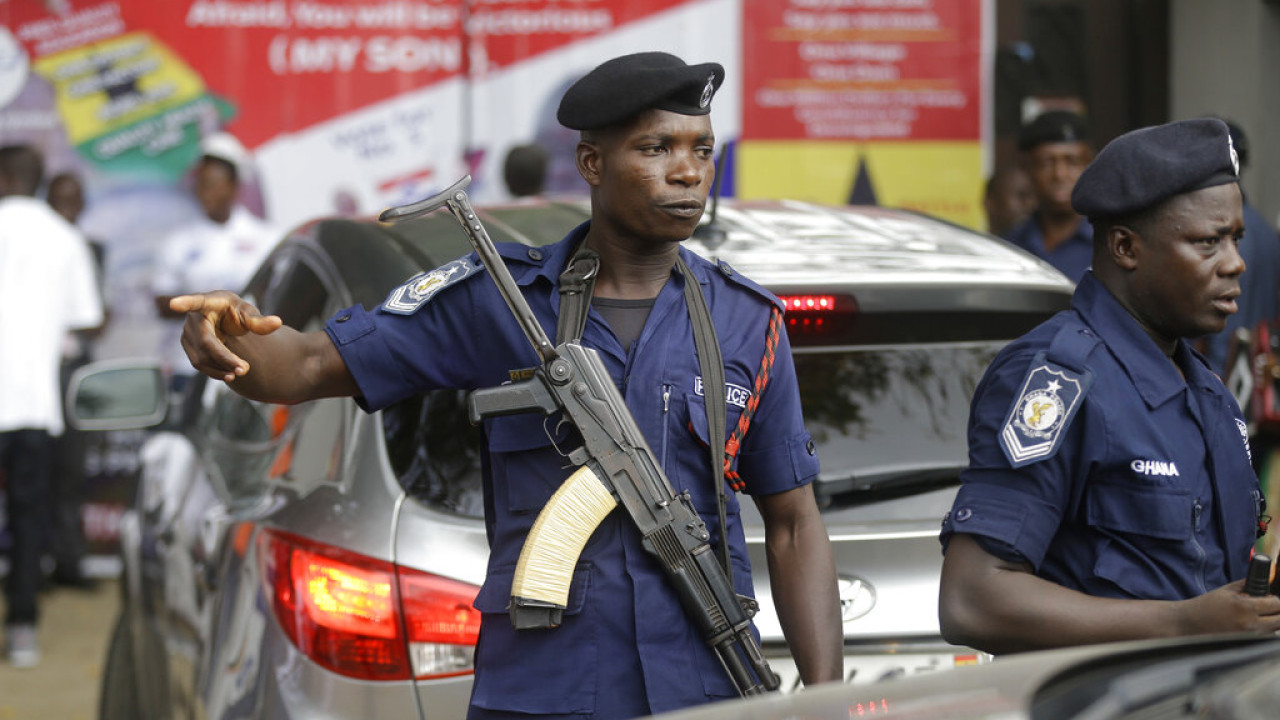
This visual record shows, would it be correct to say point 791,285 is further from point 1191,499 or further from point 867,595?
point 1191,499

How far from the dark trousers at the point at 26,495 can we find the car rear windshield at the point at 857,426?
4.65 meters

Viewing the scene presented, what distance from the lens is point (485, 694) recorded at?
8.28 ft

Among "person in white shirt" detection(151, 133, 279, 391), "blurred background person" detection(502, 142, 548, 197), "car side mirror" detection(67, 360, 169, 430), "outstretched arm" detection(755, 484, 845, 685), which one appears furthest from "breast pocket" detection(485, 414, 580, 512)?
"person in white shirt" detection(151, 133, 279, 391)

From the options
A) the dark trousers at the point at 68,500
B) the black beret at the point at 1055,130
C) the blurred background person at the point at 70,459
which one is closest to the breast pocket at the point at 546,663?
the black beret at the point at 1055,130

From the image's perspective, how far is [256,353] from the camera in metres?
2.51

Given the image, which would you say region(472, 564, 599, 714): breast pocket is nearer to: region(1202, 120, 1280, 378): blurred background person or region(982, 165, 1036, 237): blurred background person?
region(1202, 120, 1280, 378): blurred background person

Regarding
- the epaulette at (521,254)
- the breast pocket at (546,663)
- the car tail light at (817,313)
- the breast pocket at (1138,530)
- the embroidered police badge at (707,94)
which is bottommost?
the breast pocket at (546,663)

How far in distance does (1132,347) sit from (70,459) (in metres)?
6.80

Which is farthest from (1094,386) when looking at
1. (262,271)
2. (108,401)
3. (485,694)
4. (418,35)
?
(418,35)

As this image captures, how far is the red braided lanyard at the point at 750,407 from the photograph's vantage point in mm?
2596

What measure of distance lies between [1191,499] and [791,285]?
0.88 metres

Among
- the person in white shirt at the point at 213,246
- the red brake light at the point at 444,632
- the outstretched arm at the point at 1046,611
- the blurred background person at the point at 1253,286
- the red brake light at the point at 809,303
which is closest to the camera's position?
the outstretched arm at the point at 1046,611

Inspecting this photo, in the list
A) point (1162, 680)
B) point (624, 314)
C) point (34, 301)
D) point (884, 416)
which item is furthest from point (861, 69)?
point (1162, 680)

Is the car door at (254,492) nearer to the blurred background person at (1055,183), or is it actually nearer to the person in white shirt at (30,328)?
the blurred background person at (1055,183)
